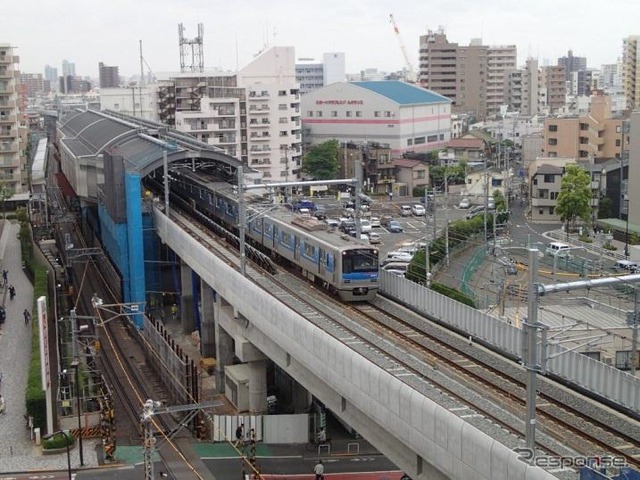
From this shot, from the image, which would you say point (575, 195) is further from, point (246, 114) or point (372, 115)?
point (372, 115)

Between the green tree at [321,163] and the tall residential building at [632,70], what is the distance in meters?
34.4

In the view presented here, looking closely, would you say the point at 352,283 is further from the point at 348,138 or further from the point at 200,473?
the point at 348,138

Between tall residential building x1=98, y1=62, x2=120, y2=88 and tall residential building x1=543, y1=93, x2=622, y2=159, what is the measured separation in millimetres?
136637

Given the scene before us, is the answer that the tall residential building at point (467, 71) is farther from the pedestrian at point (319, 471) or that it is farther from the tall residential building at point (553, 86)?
the pedestrian at point (319, 471)

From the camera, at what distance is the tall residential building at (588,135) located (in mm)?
56688

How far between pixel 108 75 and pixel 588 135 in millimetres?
146189

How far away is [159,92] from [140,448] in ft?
166

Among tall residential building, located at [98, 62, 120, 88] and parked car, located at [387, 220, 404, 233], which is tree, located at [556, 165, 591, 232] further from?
tall residential building, located at [98, 62, 120, 88]

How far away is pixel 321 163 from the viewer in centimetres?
6069

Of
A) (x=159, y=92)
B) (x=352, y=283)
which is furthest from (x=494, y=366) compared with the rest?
(x=159, y=92)

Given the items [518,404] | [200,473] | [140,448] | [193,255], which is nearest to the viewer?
[518,404]

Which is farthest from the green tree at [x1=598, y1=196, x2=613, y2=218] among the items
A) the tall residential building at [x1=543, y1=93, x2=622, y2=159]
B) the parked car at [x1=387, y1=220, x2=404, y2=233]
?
the tall residential building at [x1=543, y1=93, x2=622, y2=159]

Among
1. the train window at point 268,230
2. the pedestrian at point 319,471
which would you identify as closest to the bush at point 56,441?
the pedestrian at point 319,471

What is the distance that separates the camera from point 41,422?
19.2 metres
